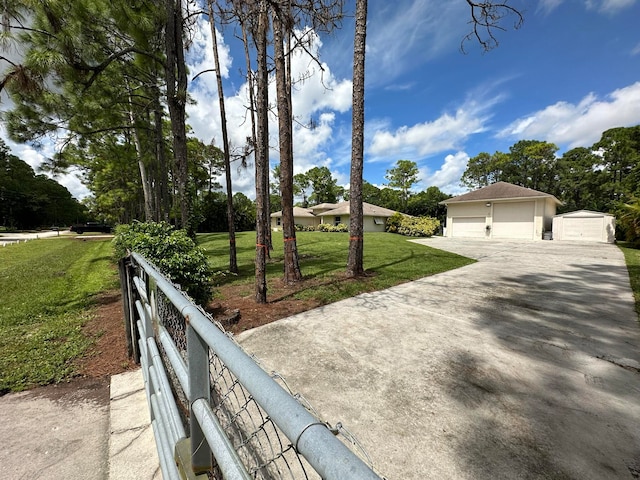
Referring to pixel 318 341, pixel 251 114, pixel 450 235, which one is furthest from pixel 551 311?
pixel 450 235

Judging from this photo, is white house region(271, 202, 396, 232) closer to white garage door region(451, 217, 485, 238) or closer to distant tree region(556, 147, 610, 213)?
white garage door region(451, 217, 485, 238)

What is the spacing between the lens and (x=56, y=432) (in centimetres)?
225

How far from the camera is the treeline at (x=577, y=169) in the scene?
81.6 ft

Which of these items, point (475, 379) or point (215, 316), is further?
point (215, 316)

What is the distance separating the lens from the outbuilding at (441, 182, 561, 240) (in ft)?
61.5

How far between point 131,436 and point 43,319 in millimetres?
3944

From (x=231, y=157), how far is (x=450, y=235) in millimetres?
19660

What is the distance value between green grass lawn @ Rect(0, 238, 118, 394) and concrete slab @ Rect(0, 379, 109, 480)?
34cm

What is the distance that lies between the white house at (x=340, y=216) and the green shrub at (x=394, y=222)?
1.53 meters

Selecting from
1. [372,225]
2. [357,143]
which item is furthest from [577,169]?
[357,143]

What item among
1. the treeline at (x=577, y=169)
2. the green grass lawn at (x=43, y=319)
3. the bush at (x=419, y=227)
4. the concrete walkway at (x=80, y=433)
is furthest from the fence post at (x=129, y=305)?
the bush at (x=419, y=227)

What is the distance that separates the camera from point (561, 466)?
189 centimetres

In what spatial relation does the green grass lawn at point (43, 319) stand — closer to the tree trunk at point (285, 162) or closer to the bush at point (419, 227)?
the tree trunk at point (285, 162)

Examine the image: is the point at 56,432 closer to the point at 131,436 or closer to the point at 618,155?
the point at 131,436
